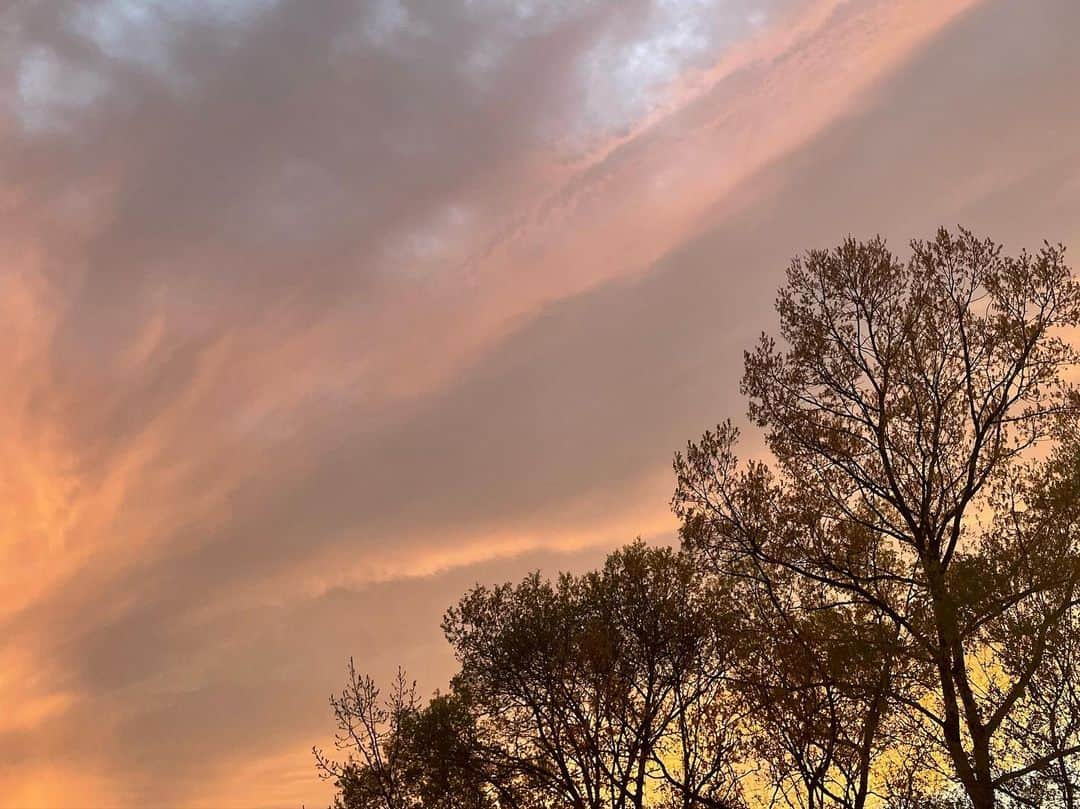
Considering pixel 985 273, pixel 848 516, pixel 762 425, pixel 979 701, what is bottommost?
pixel 979 701

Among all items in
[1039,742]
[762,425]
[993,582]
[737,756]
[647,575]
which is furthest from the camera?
[647,575]

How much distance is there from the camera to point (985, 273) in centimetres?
1834

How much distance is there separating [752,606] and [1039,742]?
598 centimetres

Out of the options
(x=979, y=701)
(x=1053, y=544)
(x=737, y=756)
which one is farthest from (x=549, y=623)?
(x=1053, y=544)

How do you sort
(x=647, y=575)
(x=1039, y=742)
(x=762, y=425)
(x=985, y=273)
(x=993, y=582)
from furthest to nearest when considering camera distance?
(x=647, y=575)
(x=762, y=425)
(x=985, y=273)
(x=1039, y=742)
(x=993, y=582)

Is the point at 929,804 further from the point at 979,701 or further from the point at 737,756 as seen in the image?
the point at 737,756

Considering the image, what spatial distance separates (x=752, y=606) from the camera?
2041 cm

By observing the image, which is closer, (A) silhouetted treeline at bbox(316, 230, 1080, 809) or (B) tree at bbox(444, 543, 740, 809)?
(A) silhouetted treeline at bbox(316, 230, 1080, 809)

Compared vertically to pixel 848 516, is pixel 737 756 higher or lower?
lower

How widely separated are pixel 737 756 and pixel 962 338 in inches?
616

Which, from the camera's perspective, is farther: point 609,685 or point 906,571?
point 609,685

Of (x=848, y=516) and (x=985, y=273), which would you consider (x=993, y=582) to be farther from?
(x=985, y=273)

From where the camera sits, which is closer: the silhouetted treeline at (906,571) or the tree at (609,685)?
the silhouetted treeline at (906,571)

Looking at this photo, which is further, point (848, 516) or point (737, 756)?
point (737, 756)
